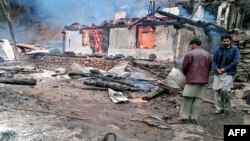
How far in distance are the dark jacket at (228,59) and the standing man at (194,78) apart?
2.86 ft

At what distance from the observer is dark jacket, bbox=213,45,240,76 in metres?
7.38

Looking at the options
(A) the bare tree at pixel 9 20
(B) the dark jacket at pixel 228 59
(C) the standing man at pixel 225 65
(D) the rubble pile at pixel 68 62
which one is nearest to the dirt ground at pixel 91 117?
(C) the standing man at pixel 225 65

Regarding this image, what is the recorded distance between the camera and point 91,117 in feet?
22.3

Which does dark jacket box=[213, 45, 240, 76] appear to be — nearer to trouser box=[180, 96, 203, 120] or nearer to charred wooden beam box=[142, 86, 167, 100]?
trouser box=[180, 96, 203, 120]

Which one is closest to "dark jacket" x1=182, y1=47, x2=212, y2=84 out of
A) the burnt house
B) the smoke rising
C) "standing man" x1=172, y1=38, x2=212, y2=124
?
"standing man" x1=172, y1=38, x2=212, y2=124

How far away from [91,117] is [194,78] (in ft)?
8.67

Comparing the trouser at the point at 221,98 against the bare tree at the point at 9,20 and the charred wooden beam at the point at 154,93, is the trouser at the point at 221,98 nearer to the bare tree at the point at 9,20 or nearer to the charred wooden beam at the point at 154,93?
the charred wooden beam at the point at 154,93

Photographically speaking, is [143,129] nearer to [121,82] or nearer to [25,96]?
[25,96]

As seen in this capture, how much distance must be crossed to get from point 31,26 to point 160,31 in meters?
27.7

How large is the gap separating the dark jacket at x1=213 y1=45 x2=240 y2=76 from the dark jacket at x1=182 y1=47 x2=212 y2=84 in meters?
0.93

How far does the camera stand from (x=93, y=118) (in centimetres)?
671

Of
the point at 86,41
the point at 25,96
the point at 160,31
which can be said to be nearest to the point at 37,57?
the point at 86,41

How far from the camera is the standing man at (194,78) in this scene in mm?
6660

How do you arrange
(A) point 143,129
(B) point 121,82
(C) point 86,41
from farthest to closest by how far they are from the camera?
1. (C) point 86,41
2. (B) point 121,82
3. (A) point 143,129
